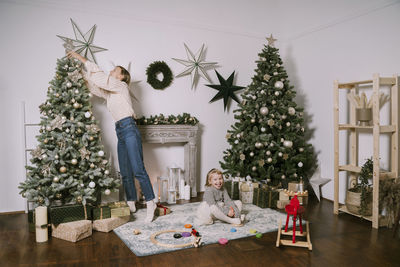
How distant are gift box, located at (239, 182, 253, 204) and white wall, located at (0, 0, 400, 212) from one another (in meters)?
0.91

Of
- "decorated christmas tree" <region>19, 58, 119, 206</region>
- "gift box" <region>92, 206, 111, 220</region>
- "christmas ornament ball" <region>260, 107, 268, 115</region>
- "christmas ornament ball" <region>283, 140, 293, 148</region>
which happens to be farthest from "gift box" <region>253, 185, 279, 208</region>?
"gift box" <region>92, 206, 111, 220</region>

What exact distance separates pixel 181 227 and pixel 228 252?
2.48ft

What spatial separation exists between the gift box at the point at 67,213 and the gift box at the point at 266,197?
215 cm

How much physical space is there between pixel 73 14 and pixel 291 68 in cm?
346

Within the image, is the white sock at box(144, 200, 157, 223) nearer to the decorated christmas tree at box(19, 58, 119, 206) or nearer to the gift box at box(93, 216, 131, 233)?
the gift box at box(93, 216, 131, 233)

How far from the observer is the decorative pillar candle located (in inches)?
124

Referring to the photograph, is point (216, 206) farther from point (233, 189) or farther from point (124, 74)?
point (124, 74)

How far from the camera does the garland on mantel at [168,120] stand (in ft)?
14.9

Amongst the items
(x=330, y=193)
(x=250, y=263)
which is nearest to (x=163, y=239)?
(x=250, y=263)

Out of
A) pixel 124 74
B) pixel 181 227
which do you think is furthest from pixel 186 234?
pixel 124 74

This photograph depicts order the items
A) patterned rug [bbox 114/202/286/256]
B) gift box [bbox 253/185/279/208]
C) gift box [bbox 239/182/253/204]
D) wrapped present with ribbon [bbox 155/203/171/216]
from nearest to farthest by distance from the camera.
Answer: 1. patterned rug [bbox 114/202/286/256]
2. wrapped present with ribbon [bbox 155/203/171/216]
3. gift box [bbox 253/185/279/208]
4. gift box [bbox 239/182/253/204]

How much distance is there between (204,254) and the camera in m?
2.87

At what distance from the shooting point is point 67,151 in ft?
11.6

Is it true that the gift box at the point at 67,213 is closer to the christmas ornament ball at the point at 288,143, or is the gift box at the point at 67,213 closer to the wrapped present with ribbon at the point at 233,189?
the wrapped present with ribbon at the point at 233,189
